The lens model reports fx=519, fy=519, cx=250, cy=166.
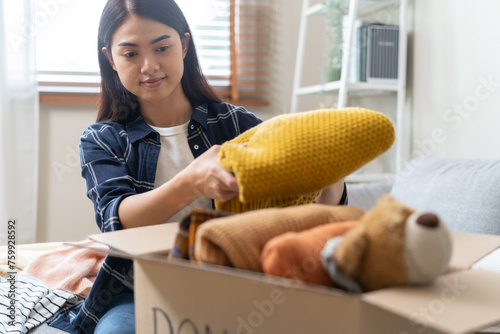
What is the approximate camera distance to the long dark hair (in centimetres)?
107

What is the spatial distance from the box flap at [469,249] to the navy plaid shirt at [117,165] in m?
0.57

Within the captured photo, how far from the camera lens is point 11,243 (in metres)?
1.42

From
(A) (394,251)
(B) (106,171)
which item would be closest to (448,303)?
(A) (394,251)

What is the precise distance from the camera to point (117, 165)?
105cm

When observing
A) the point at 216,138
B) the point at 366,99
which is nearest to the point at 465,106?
the point at 366,99

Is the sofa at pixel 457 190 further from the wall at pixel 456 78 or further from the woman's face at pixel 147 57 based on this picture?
the woman's face at pixel 147 57

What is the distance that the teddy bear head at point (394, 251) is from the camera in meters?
0.43

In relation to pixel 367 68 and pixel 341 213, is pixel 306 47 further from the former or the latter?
pixel 341 213

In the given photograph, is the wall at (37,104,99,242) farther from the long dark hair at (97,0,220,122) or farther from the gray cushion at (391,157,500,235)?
the gray cushion at (391,157,500,235)

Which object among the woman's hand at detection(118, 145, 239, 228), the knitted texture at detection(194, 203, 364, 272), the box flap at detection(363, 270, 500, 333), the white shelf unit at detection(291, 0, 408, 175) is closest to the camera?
the box flap at detection(363, 270, 500, 333)

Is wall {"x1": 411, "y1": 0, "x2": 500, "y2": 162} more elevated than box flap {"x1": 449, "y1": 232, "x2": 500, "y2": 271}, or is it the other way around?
wall {"x1": 411, "y1": 0, "x2": 500, "y2": 162}

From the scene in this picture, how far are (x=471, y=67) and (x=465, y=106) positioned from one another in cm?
16

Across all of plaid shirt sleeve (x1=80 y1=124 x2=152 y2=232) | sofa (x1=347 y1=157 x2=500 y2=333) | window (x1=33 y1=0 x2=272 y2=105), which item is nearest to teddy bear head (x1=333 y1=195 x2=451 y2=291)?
plaid shirt sleeve (x1=80 y1=124 x2=152 y2=232)

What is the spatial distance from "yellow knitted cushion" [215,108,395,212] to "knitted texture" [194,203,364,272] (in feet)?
0.25
